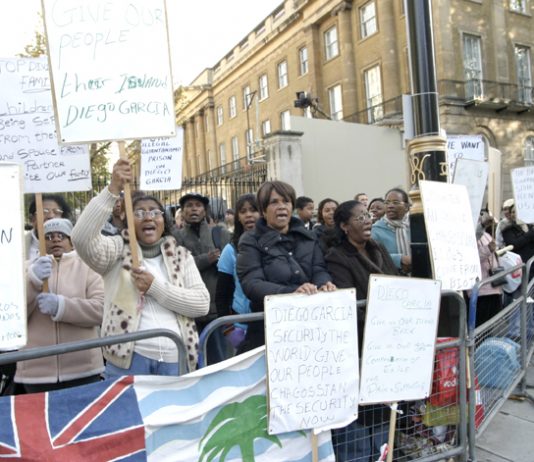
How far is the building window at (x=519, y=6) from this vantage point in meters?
23.2

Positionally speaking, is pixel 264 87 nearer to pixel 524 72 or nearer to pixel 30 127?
pixel 524 72

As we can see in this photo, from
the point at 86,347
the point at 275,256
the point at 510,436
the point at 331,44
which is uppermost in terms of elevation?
the point at 331,44

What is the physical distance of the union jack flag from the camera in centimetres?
215

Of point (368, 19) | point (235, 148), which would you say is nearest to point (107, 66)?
point (368, 19)

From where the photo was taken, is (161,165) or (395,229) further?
(161,165)

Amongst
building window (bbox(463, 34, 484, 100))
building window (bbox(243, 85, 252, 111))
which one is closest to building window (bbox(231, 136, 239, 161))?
building window (bbox(243, 85, 252, 111))

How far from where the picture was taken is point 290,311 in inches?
102

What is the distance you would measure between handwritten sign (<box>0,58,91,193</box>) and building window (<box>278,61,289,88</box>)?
88.9 feet

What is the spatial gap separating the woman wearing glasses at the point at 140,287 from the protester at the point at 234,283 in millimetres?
651

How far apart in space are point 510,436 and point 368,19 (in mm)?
22850

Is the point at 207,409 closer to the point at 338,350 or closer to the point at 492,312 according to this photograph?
the point at 338,350

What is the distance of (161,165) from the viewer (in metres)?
5.84

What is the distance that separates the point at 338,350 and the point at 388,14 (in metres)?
22.4

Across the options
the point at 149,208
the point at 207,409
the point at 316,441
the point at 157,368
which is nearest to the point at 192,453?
the point at 207,409
